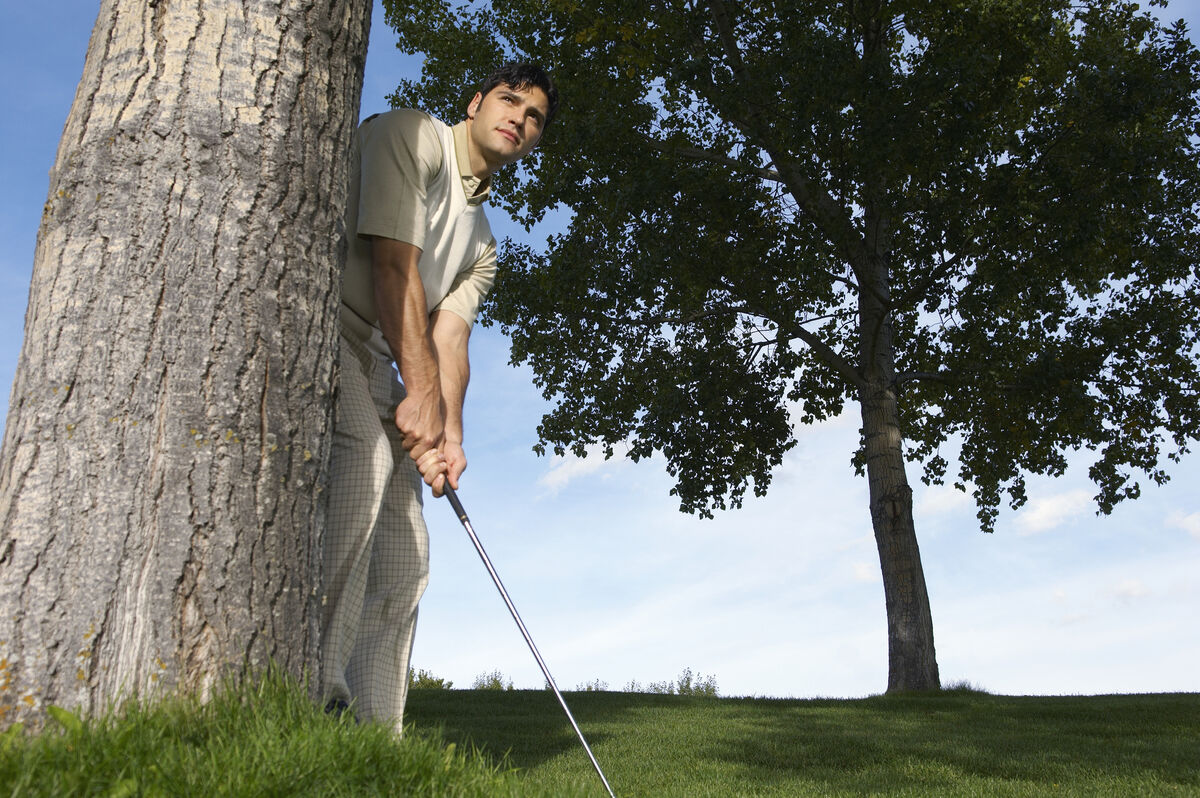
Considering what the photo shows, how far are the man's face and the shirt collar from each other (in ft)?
0.13

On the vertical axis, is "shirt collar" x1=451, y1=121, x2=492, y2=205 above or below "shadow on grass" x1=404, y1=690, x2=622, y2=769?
above

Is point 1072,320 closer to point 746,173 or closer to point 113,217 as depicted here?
point 746,173

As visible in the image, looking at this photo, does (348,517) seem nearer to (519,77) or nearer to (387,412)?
(387,412)

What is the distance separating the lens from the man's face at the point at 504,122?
3912mm

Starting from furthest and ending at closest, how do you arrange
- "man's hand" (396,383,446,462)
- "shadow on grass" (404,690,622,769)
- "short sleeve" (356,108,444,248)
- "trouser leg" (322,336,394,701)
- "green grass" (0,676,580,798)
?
1. "shadow on grass" (404,690,622,769)
2. "man's hand" (396,383,446,462)
3. "short sleeve" (356,108,444,248)
4. "trouser leg" (322,336,394,701)
5. "green grass" (0,676,580,798)

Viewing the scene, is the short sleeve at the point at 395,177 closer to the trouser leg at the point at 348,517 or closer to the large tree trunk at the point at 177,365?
the large tree trunk at the point at 177,365

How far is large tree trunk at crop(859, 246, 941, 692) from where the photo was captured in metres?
12.4

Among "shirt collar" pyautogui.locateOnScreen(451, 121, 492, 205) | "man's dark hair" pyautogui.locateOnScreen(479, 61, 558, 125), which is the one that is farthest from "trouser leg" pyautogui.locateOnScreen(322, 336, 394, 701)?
"man's dark hair" pyautogui.locateOnScreen(479, 61, 558, 125)

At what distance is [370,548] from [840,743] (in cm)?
455

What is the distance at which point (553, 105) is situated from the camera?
422 cm

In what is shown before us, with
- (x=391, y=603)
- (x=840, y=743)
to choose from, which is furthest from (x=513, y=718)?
(x=391, y=603)

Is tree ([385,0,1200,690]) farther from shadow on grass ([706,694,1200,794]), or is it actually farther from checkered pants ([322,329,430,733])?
checkered pants ([322,329,430,733])

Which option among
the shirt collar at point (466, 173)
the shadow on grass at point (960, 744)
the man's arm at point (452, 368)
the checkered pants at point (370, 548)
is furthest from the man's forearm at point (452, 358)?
the shadow on grass at point (960, 744)

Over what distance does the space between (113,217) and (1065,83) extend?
46.7 ft
